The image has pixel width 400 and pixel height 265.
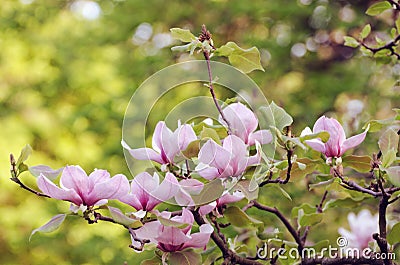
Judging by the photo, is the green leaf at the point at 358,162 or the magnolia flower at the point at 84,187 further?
the green leaf at the point at 358,162

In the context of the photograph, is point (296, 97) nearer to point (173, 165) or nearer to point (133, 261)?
point (133, 261)

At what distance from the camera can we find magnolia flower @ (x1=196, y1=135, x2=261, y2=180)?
1.90 ft

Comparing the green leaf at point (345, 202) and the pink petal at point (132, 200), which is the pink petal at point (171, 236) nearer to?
the pink petal at point (132, 200)

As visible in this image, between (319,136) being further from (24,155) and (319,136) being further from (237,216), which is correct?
(24,155)

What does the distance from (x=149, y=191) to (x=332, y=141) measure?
0.21 metres

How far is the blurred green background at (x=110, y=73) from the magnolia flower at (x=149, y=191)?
1.44 meters

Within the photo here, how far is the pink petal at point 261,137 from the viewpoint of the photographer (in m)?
0.63

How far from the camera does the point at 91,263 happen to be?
112 inches

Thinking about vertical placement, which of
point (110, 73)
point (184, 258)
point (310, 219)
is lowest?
point (184, 258)

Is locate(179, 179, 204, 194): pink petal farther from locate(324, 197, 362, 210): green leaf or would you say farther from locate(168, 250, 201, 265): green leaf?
locate(324, 197, 362, 210): green leaf

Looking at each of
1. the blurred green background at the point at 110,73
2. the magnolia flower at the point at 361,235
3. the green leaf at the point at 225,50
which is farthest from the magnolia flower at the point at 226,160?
the blurred green background at the point at 110,73

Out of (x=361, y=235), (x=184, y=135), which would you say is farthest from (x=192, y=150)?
(x=361, y=235)

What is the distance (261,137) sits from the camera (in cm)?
64

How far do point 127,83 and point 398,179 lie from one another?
2.55 metres
